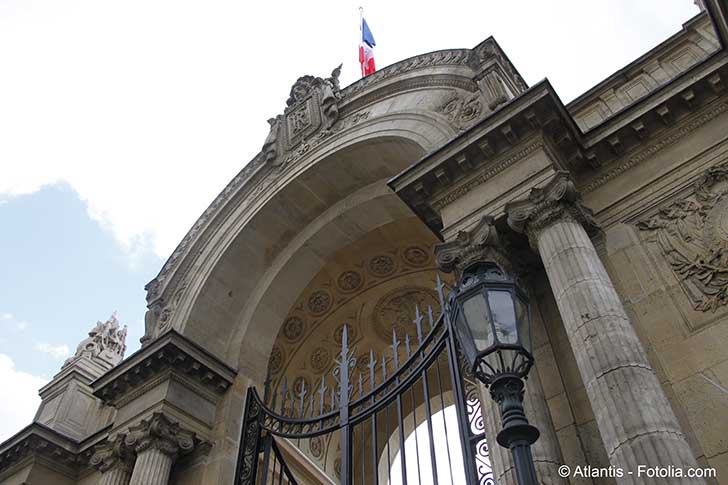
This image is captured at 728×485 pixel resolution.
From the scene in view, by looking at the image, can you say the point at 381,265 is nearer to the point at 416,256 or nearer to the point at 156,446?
the point at 416,256

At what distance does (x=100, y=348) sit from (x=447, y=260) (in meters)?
12.3

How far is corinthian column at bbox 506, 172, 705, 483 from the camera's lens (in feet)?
17.6

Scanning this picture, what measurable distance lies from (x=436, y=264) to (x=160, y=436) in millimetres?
5856

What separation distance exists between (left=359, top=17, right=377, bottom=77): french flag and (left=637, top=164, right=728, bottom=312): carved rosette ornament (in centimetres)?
1263

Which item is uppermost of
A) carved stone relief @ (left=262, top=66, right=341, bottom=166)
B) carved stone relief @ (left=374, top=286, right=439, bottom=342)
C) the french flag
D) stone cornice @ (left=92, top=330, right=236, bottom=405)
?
the french flag

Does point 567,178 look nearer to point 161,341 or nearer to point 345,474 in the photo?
point 345,474

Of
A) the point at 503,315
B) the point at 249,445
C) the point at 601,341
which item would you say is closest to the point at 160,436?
the point at 249,445

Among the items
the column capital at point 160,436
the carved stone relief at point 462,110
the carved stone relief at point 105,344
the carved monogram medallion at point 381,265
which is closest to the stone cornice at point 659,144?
the carved stone relief at point 462,110

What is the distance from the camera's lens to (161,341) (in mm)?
12156

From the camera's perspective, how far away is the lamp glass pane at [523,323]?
14.4ft

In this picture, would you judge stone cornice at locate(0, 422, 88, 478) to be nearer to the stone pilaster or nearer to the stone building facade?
the stone building facade

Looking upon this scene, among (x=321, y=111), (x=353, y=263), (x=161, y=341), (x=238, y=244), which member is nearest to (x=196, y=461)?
(x=161, y=341)

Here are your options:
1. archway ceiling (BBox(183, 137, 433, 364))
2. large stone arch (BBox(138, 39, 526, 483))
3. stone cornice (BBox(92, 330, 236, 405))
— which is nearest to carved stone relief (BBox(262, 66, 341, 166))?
large stone arch (BBox(138, 39, 526, 483))

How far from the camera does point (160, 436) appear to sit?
36.7 feet
